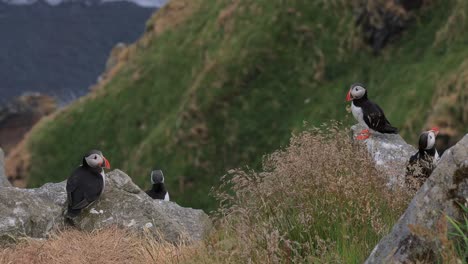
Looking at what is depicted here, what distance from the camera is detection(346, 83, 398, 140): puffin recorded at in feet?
42.7

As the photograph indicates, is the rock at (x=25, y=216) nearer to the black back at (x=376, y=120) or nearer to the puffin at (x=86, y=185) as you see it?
the puffin at (x=86, y=185)

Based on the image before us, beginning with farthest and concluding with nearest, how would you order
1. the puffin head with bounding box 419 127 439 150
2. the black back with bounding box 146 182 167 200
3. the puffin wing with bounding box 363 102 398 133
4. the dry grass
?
the black back with bounding box 146 182 167 200 < the puffin wing with bounding box 363 102 398 133 < the puffin head with bounding box 419 127 439 150 < the dry grass

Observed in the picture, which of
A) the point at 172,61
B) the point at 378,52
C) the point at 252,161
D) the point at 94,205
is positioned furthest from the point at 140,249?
the point at 172,61

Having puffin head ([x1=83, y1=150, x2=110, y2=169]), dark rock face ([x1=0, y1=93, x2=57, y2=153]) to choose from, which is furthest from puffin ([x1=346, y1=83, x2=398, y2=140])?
dark rock face ([x1=0, y1=93, x2=57, y2=153])

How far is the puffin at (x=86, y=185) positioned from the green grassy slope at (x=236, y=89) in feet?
95.6

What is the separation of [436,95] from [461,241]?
34.8 m

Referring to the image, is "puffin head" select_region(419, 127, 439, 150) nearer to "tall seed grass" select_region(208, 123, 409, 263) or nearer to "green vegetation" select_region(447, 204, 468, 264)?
"tall seed grass" select_region(208, 123, 409, 263)

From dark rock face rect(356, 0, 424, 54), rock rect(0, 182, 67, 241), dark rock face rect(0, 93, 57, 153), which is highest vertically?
dark rock face rect(356, 0, 424, 54)

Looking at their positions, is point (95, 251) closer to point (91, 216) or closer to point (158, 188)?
point (91, 216)

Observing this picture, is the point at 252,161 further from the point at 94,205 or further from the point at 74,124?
the point at 94,205

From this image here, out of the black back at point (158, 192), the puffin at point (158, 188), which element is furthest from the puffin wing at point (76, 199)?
the puffin at point (158, 188)

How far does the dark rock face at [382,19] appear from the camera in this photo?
51.8 metres

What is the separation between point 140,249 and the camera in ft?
28.3

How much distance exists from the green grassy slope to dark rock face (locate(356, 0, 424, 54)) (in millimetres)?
930
